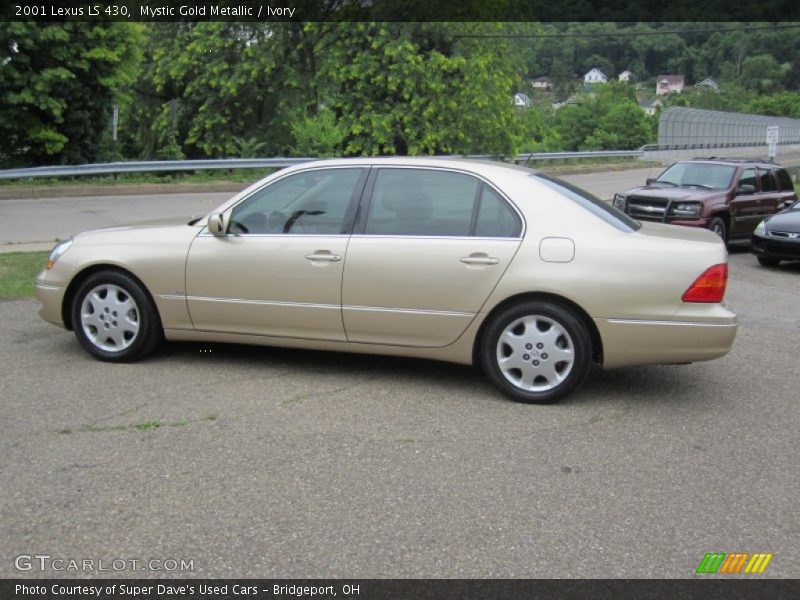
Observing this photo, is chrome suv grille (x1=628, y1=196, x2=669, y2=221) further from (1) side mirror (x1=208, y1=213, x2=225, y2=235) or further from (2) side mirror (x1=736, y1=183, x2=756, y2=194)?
(1) side mirror (x1=208, y1=213, x2=225, y2=235)

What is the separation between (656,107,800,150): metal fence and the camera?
4625cm

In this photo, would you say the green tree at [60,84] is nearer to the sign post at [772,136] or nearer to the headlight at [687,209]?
the headlight at [687,209]

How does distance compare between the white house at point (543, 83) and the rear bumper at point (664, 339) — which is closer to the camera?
the rear bumper at point (664, 339)

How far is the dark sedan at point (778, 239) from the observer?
13.1 m

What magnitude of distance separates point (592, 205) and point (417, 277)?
134 centimetres

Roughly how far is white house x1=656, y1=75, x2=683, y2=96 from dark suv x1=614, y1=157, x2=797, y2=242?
45540 millimetres

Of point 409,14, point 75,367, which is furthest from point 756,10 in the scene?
point 75,367

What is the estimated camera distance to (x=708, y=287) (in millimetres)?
5508

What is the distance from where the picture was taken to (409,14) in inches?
1287

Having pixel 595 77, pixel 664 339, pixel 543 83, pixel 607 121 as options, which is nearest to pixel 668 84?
pixel 595 77

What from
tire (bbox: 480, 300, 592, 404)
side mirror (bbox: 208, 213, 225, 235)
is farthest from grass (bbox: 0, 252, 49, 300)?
tire (bbox: 480, 300, 592, 404)

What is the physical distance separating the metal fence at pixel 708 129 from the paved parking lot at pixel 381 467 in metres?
41.3

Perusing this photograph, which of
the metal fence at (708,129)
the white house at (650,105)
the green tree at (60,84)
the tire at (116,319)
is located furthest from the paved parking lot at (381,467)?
the white house at (650,105)

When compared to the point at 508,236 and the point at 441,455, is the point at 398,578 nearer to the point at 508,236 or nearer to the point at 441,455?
the point at 441,455
